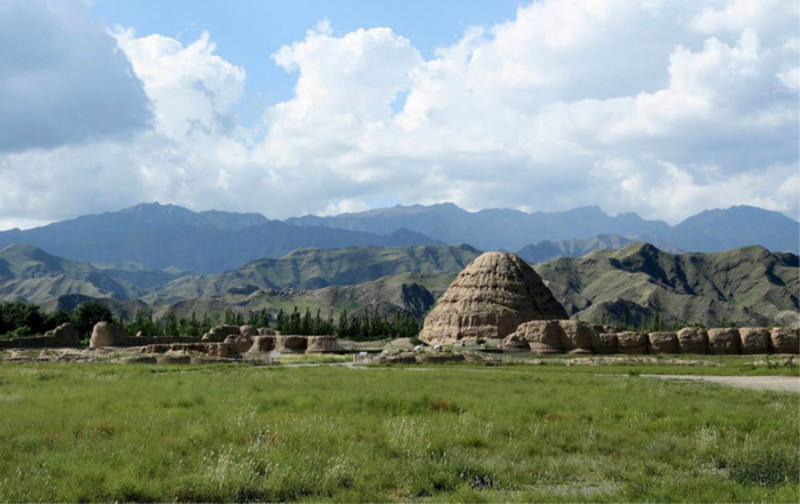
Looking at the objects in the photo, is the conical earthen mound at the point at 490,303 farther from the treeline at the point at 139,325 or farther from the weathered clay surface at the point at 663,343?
the treeline at the point at 139,325

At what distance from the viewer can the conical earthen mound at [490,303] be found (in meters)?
91.2

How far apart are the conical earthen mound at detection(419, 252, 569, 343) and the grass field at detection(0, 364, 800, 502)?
64386 millimetres

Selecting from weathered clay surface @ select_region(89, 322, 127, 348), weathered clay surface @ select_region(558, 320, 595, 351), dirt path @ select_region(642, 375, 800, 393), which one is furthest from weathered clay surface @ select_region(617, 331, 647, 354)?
weathered clay surface @ select_region(89, 322, 127, 348)

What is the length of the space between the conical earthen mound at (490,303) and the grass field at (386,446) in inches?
2535

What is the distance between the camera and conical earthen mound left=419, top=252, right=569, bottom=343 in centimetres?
9119

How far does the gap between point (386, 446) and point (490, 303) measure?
80987 millimetres

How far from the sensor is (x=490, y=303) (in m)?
95.9

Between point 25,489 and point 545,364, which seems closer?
point 25,489

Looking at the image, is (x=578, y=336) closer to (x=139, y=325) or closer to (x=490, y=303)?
(x=490, y=303)

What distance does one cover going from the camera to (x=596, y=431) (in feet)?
61.4

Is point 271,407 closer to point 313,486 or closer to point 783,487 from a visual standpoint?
point 313,486

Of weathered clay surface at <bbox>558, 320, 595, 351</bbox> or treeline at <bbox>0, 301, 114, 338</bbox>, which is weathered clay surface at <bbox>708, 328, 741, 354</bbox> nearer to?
weathered clay surface at <bbox>558, 320, 595, 351</bbox>

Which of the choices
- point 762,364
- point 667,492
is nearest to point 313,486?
point 667,492

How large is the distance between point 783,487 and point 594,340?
2375 inches
